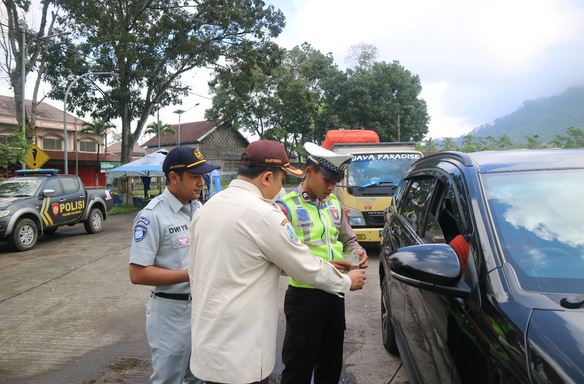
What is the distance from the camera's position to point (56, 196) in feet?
36.1

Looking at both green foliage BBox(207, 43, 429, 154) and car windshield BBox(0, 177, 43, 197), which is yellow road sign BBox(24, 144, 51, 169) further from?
green foliage BBox(207, 43, 429, 154)

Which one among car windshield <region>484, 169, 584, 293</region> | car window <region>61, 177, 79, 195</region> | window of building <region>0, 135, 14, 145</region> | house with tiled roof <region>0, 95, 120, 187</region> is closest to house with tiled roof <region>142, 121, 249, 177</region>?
house with tiled roof <region>0, 95, 120, 187</region>

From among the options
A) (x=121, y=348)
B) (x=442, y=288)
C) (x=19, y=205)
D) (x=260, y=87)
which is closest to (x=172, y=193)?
(x=442, y=288)

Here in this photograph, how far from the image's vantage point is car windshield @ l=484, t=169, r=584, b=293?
1.71 metres

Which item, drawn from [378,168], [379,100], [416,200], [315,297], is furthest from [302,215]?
[379,100]

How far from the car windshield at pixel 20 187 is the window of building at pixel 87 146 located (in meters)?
33.4

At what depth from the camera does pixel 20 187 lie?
1061 cm

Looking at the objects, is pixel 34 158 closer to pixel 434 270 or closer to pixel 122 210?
pixel 122 210

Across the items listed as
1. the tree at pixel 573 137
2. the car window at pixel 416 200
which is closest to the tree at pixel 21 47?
the car window at pixel 416 200

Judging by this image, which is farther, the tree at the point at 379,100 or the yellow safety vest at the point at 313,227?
the tree at the point at 379,100

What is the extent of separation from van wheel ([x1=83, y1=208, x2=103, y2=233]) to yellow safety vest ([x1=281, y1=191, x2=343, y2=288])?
11.2 metres

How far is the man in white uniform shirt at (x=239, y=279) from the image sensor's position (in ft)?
5.55

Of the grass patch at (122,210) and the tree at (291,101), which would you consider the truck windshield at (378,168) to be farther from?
the tree at (291,101)

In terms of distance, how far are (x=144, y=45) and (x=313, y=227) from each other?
19410 millimetres
